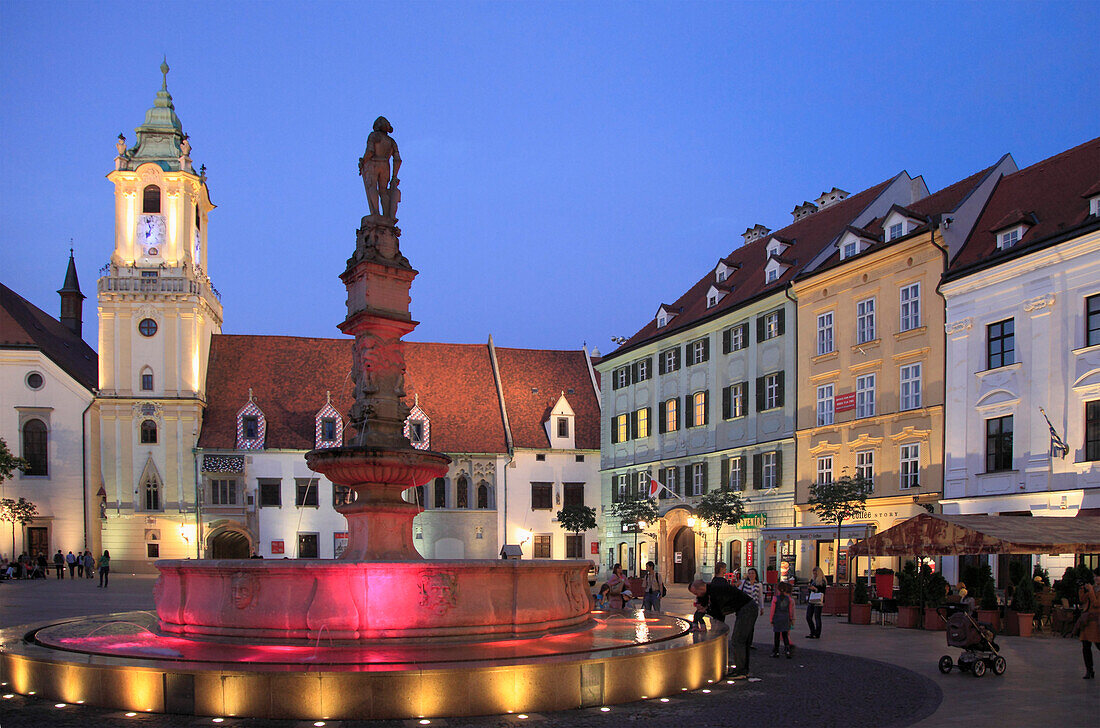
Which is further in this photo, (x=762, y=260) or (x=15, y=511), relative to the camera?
(x=15, y=511)

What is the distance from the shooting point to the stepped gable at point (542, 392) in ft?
200

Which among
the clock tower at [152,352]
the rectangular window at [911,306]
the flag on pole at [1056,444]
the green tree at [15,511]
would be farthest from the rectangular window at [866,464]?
the green tree at [15,511]

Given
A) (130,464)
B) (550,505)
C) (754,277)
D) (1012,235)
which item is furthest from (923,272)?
(130,464)

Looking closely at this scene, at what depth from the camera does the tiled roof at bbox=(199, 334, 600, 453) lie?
59.5 metres

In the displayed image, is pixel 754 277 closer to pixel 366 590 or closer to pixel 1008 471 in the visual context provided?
pixel 1008 471

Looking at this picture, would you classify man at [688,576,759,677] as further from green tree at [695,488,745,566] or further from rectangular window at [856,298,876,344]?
green tree at [695,488,745,566]

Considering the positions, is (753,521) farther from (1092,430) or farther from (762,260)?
(1092,430)

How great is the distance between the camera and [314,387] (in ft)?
203

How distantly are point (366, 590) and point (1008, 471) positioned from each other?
22.1m

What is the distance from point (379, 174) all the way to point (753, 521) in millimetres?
27643

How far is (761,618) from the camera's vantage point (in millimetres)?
27484

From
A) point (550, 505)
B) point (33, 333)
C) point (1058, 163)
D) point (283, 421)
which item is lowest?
point (550, 505)

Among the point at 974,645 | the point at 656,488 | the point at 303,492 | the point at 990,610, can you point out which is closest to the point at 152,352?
the point at 303,492

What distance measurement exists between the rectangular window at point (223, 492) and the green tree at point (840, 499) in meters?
33.8
